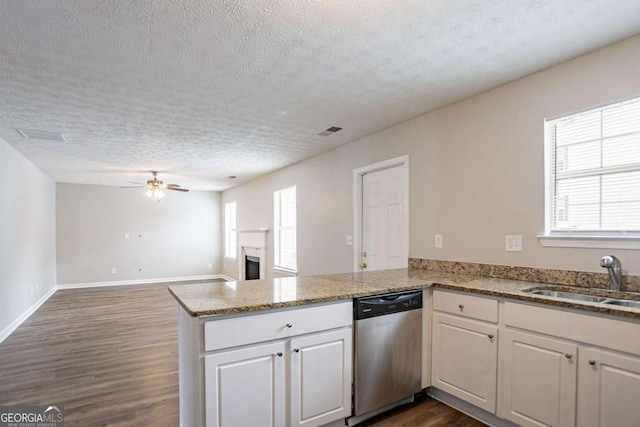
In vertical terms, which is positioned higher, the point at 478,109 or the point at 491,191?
the point at 478,109

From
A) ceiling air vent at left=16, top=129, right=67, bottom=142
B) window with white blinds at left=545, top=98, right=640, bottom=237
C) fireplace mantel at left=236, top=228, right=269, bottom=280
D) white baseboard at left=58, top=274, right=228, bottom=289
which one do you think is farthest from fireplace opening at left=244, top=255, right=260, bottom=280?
window with white blinds at left=545, top=98, right=640, bottom=237

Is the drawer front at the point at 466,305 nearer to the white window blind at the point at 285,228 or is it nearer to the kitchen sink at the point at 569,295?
the kitchen sink at the point at 569,295

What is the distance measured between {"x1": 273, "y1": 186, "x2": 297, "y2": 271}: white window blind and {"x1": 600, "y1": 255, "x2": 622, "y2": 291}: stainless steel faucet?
163 inches

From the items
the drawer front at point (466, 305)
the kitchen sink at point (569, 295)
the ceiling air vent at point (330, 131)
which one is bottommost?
the drawer front at point (466, 305)

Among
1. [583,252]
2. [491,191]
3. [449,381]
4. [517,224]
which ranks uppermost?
[491,191]

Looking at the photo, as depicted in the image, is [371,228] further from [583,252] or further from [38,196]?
[38,196]

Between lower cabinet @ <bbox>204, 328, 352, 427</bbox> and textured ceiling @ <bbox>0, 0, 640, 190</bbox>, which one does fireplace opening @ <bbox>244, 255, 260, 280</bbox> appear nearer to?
textured ceiling @ <bbox>0, 0, 640, 190</bbox>

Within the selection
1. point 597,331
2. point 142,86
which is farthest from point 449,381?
point 142,86

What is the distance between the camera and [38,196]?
5891mm

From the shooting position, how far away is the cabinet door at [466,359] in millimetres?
2109

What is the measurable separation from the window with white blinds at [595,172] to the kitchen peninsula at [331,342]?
57cm

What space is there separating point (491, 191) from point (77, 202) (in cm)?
852

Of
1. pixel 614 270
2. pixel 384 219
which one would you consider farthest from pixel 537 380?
pixel 384 219

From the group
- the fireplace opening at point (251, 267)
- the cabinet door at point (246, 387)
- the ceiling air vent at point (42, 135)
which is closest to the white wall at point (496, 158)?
the cabinet door at point (246, 387)
